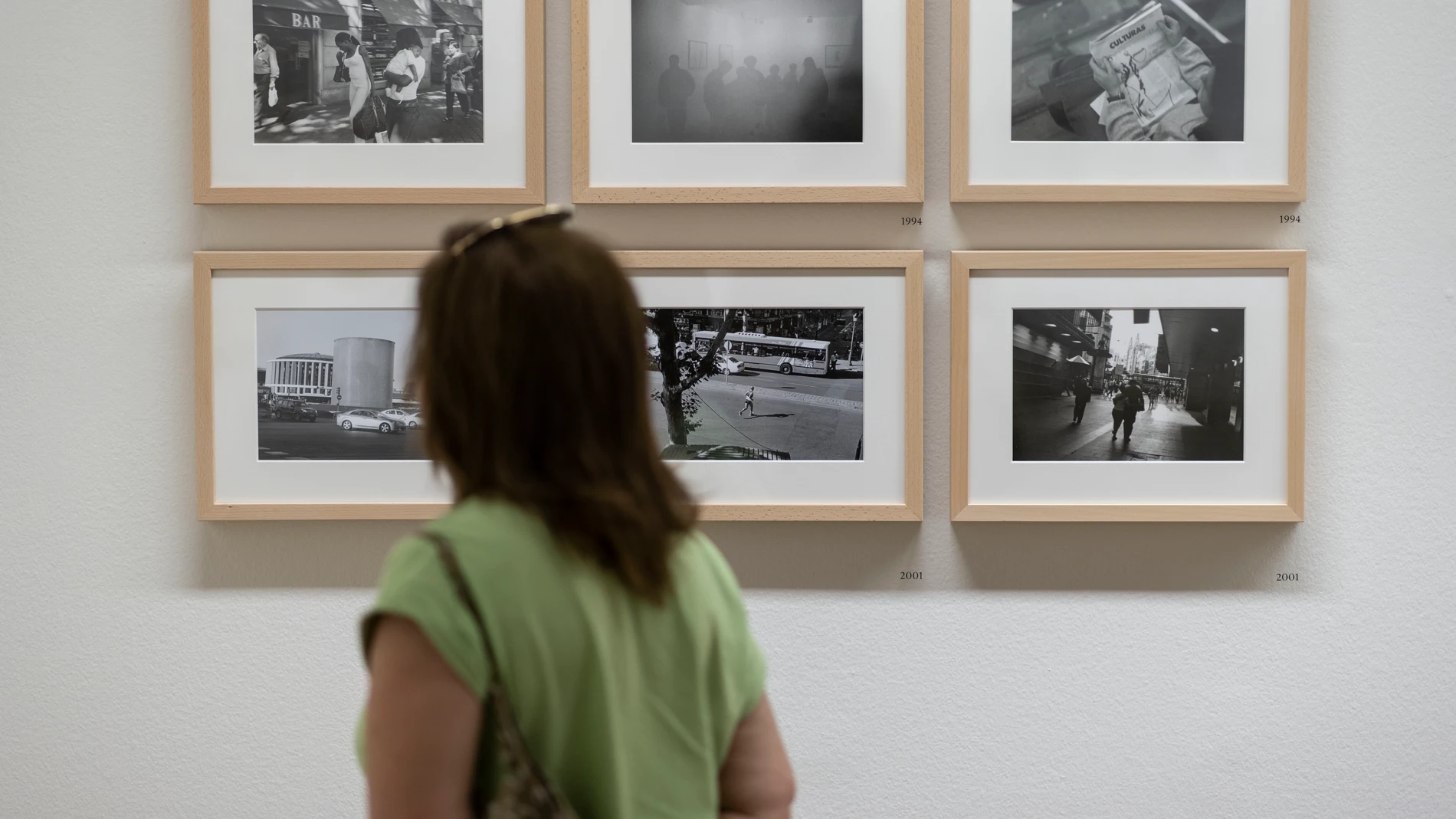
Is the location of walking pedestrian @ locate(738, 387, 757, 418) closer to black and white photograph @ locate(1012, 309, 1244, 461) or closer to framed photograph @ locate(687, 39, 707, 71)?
black and white photograph @ locate(1012, 309, 1244, 461)

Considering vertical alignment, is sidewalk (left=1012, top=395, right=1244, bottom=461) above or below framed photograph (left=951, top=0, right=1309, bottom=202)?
below

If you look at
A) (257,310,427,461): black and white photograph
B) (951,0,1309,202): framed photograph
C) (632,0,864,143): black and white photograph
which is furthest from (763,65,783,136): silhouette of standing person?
(257,310,427,461): black and white photograph

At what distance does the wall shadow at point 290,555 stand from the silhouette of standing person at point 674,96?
2.61 ft

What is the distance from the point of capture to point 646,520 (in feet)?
2.52

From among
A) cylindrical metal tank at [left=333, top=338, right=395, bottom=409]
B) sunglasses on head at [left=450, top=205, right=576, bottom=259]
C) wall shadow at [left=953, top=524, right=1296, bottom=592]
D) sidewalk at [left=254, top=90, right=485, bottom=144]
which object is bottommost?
wall shadow at [left=953, top=524, right=1296, bottom=592]

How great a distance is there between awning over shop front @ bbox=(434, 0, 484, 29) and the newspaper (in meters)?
0.99

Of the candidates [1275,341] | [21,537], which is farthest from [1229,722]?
Answer: [21,537]

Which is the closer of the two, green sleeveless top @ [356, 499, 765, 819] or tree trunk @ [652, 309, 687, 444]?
green sleeveless top @ [356, 499, 765, 819]

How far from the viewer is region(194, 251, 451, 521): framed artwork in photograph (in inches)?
63.5

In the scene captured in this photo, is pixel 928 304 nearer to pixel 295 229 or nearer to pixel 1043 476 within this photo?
pixel 1043 476

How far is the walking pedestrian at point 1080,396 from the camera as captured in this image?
1.62m

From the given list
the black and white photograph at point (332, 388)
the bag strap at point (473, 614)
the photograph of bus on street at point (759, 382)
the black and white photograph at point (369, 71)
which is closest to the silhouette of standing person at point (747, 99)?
the photograph of bus on street at point (759, 382)

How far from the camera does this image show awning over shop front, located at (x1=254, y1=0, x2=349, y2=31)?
1610 millimetres

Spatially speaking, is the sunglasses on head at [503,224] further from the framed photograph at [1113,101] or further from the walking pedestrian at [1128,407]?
the walking pedestrian at [1128,407]
